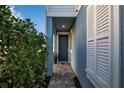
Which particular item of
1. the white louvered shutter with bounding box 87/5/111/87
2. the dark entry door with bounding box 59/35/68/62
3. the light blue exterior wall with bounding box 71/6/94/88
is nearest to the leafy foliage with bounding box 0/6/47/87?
the white louvered shutter with bounding box 87/5/111/87

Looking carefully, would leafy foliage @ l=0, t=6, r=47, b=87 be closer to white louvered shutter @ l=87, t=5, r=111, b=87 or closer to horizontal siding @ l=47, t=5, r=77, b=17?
white louvered shutter @ l=87, t=5, r=111, b=87

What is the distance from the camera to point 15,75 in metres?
1.84

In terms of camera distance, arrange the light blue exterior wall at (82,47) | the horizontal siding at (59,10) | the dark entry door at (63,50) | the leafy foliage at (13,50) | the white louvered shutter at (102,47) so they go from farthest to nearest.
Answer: the dark entry door at (63,50) < the horizontal siding at (59,10) < the light blue exterior wall at (82,47) < the white louvered shutter at (102,47) < the leafy foliage at (13,50)

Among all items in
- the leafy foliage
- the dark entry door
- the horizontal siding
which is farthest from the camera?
the dark entry door

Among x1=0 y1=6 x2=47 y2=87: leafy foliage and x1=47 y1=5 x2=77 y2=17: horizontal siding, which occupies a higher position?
x1=47 y1=5 x2=77 y2=17: horizontal siding

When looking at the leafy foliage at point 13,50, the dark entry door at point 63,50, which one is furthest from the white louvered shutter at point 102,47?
the dark entry door at point 63,50

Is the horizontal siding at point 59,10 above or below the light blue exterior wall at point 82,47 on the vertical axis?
above

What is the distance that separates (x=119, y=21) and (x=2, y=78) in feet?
3.21

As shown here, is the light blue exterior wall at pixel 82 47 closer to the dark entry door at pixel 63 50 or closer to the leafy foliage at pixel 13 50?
the leafy foliage at pixel 13 50

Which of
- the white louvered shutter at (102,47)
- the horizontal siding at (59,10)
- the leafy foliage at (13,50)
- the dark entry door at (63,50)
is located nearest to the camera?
the leafy foliage at (13,50)

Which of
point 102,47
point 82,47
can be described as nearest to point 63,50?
point 82,47

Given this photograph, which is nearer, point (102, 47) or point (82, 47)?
point (102, 47)

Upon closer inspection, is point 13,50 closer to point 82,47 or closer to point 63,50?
point 82,47
